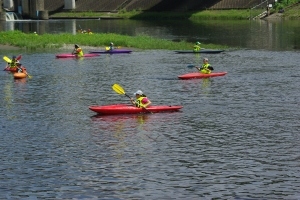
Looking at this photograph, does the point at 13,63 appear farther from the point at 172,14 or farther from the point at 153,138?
the point at 172,14

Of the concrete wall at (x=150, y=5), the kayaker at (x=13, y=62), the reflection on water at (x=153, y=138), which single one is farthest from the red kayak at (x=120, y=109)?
the concrete wall at (x=150, y=5)

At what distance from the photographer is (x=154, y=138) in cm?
3359

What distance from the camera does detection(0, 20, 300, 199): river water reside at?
25.9m

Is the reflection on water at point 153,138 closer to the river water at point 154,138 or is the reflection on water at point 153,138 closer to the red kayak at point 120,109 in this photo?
the river water at point 154,138

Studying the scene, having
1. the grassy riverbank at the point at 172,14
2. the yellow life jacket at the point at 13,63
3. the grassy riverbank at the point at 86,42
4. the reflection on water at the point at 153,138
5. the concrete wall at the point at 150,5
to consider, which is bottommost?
the reflection on water at the point at 153,138

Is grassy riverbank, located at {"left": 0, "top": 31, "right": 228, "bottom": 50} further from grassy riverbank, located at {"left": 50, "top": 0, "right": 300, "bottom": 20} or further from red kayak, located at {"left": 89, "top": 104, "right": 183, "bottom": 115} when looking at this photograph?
grassy riverbank, located at {"left": 50, "top": 0, "right": 300, "bottom": 20}

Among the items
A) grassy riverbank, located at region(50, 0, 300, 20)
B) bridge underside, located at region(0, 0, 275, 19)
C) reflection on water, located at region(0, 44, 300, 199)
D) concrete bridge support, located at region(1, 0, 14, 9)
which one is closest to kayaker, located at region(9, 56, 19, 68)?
reflection on water, located at region(0, 44, 300, 199)

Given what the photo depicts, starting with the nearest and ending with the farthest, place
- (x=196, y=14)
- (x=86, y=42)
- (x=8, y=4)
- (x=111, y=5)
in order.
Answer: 1. (x=86, y=42)
2. (x=196, y=14)
3. (x=111, y=5)
4. (x=8, y=4)

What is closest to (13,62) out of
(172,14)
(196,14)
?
(196,14)

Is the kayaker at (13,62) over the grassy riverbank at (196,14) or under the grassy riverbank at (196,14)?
under

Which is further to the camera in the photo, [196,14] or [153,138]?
[196,14]

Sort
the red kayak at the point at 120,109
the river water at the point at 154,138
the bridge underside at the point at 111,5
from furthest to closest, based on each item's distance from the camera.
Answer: the bridge underside at the point at 111,5
the red kayak at the point at 120,109
the river water at the point at 154,138

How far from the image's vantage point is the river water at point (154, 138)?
25.9m

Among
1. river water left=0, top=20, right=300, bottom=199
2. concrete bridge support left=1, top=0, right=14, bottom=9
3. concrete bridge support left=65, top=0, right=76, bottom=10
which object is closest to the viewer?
river water left=0, top=20, right=300, bottom=199
